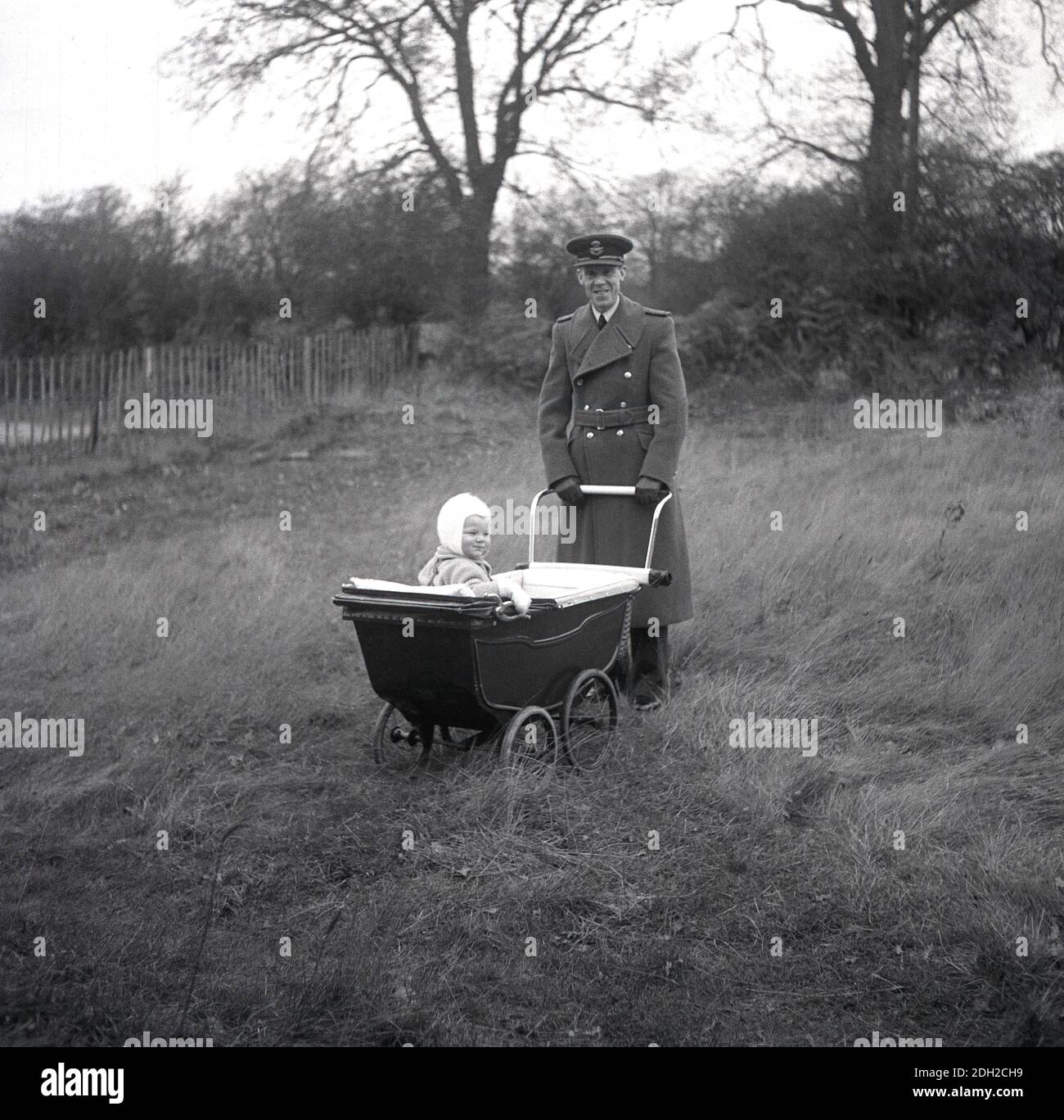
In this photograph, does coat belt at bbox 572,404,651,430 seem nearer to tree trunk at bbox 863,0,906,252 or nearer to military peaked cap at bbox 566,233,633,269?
military peaked cap at bbox 566,233,633,269

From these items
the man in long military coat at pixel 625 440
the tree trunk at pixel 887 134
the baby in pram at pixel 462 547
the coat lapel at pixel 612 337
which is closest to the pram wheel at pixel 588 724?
the man in long military coat at pixel 625 440

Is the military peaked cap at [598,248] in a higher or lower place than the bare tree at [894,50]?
lower

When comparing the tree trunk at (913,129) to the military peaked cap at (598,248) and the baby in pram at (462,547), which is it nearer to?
the military peaked cap at (598,248)

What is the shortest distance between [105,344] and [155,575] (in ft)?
26.6

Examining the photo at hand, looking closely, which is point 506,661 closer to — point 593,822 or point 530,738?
Answer: point 530,738

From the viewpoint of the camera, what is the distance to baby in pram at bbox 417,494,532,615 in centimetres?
472

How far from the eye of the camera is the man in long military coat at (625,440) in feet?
18.6

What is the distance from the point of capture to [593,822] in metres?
4.32

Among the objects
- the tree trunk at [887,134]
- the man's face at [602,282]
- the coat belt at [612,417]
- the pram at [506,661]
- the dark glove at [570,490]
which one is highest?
the tree trunk at [887,134]

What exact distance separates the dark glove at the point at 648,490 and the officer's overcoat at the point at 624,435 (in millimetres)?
51

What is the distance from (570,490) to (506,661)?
1509mm
